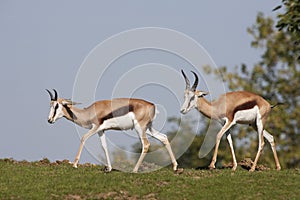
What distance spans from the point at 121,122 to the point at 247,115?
13.2 ft

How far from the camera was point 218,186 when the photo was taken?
17.6 meters

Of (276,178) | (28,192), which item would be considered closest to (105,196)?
(28,192)

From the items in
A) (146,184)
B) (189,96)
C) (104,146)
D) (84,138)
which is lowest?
(146,184)

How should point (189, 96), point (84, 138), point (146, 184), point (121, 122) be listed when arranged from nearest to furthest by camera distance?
point (146, 184) < point (84, 138) < point (121, 122) < point (189, 96)

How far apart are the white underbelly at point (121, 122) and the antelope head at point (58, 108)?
1777 millimetres

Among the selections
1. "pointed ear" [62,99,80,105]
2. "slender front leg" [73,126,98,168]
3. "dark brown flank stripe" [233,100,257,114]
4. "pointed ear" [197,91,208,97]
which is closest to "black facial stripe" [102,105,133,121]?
"slender front leg" [73,126,98,168]

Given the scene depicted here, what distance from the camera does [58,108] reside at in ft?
70.0

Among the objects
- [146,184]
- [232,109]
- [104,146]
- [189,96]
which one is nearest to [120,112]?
[104,146]

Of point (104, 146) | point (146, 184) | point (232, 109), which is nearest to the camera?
point (146, 184)

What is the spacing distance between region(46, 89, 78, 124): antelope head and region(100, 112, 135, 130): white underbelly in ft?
5.83

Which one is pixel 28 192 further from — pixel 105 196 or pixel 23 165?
pixel 23 165

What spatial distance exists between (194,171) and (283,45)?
18.7 m

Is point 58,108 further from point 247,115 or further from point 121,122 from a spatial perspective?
point 247,115

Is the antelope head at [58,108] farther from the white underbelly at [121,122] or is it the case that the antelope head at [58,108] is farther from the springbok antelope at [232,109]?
the springbok antelope at [232,109]
